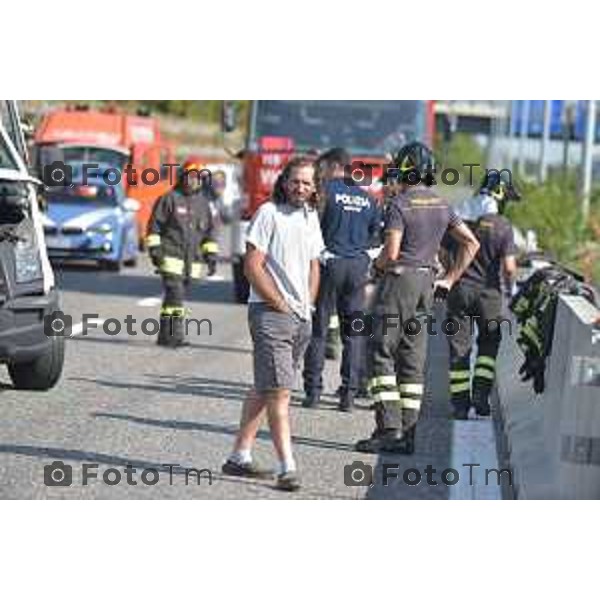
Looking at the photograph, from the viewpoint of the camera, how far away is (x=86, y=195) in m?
32.5

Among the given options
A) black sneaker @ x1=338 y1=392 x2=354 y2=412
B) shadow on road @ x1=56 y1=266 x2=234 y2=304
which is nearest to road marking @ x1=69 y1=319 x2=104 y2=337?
shadow on road @ x1=56 y1=266 x2=234 y2=304

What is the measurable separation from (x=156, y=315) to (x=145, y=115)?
18.7 meters

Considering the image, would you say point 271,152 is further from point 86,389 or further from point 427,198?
point 427,198

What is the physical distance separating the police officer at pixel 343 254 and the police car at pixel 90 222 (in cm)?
1629

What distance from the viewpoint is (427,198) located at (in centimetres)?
1271


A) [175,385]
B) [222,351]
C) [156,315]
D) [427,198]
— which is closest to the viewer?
[427,198]

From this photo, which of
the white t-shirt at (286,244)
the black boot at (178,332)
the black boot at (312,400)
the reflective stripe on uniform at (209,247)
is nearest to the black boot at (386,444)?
the white t-shirt at (286,244)

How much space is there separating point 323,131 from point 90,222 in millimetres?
7094

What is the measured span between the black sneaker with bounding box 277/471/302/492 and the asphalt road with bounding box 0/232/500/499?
0.05 metres

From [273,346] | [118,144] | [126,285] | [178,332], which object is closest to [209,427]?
[273,346]

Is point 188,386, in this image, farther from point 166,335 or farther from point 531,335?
point 531,335

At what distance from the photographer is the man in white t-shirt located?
10930 mm

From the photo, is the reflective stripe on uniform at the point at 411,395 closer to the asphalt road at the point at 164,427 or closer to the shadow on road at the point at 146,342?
the asphalt road at the point at 164,427
